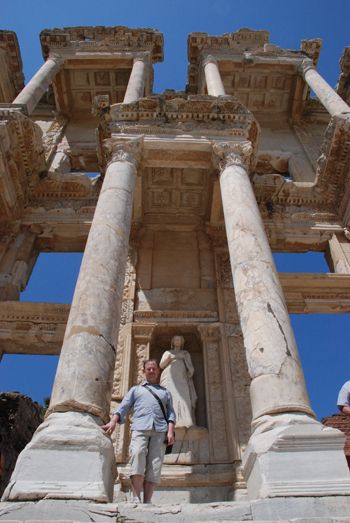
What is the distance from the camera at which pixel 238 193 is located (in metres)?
8.09

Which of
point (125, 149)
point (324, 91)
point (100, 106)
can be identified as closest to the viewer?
point (125, 149)

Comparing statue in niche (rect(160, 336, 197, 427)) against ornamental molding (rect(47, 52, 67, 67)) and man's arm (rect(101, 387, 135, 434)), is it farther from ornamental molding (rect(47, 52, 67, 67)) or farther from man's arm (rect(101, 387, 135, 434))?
ornamental molding (rect(47, 52, 67, 67))

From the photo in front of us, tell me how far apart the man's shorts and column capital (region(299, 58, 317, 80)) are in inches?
643

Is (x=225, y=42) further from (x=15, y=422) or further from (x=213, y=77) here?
(x=15, y=422)

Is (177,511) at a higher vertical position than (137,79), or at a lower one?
lower

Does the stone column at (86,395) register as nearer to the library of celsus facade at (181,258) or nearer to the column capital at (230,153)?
the library of celsus facade at (181,258)

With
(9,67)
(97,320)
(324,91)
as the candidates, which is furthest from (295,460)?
(9,67)

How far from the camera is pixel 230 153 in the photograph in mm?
9414

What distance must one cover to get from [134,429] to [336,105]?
491 inches

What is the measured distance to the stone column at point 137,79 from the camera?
1360 centimetres

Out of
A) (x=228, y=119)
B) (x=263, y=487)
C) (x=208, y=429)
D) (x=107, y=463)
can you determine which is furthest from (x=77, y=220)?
(x=263, y=487)

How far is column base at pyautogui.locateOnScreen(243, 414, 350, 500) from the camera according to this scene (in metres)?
3.71

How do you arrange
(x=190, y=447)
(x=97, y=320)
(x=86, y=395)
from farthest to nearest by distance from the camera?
(x=190, y=447)
(x=97, y=320)
(x=86, y=395)

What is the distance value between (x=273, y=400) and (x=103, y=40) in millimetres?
18061
